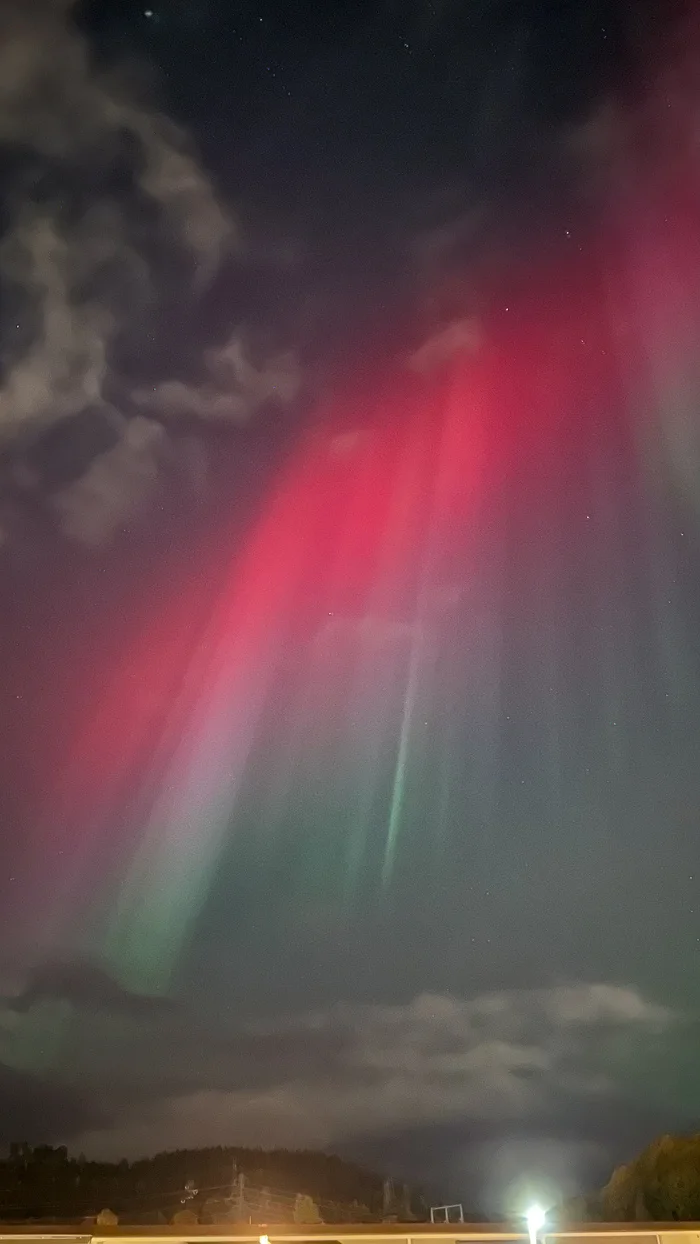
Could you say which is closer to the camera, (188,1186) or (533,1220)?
(533,1220)

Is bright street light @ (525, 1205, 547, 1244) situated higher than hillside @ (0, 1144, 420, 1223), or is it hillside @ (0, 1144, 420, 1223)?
hillside @ (0, 1144, 420, 1223)

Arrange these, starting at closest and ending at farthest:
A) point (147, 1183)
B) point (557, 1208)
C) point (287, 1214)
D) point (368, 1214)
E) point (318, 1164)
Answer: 1. point (287, 1214)
2. point (368, 1214)
3. point (557, 1208)
4. point (147, 1183)
5. point (318, 1164)

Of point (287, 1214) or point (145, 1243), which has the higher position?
point (287, 1214)

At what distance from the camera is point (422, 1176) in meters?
39.1

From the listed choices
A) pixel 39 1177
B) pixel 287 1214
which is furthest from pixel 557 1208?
pixel 39 1177

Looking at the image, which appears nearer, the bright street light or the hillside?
the bright street light

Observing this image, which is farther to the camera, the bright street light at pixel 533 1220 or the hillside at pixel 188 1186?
the hillside at pixel 188 1186

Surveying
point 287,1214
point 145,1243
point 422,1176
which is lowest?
point 145,1243

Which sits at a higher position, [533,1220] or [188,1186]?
[188,1186]

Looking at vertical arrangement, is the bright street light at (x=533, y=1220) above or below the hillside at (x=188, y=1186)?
below

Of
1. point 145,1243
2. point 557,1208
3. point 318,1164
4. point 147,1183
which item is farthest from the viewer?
point 318,1164

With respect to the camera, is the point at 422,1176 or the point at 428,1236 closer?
the point at 428,1236

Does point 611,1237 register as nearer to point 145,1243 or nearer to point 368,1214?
point 145,1243

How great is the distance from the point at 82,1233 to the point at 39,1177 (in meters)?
23.3
